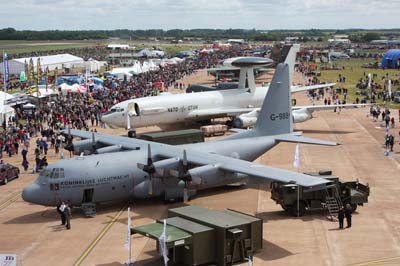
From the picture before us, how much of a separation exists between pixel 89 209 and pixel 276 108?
1424 cm

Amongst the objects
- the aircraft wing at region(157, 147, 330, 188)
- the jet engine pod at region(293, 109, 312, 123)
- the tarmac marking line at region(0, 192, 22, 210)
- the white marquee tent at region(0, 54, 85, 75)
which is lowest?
the tarmac marking line at region(0, 192, 22, 210)

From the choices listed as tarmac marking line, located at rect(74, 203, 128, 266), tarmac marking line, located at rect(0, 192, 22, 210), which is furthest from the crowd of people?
tarmac marking line, located at rect(74, 203, 128, 266)

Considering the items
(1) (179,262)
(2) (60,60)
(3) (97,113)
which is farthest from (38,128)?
(2) (60,60)

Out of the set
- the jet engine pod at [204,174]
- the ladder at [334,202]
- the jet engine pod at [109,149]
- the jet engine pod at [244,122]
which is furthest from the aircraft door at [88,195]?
the jet engine pod at [244,122]

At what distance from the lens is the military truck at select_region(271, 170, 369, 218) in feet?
94.0

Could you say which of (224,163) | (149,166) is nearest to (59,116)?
(149,166)

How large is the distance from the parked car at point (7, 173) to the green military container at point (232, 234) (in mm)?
18291

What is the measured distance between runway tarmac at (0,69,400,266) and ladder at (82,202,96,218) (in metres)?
0.35

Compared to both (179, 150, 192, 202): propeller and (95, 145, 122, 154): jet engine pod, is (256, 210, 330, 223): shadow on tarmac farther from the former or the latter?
(95, 145, 122, 154): jet engine pod

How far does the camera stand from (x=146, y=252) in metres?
24.4

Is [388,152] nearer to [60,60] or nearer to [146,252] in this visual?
[146,252]

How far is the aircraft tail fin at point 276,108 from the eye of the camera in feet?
119

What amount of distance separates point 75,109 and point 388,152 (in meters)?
39.5

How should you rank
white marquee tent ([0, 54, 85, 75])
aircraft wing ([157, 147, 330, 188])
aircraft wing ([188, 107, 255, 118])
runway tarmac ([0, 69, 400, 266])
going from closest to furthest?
runway tarmac ([0, 69, 400, 266]) < aircraft wing ([157, 147, 330, 188]) < aircraft wing ([188, 107, 255, 118]) < white marquee tent ([0, 54, 85, 75])
